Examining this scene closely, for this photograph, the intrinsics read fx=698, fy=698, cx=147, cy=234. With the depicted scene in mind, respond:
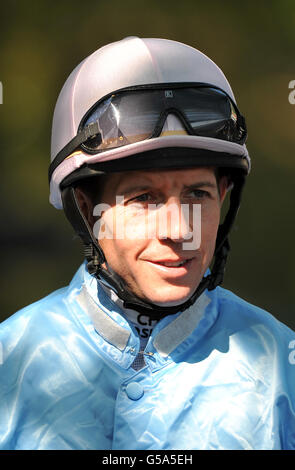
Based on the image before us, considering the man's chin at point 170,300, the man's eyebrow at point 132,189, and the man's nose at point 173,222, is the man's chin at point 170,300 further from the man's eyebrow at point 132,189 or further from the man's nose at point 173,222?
the man's eyebrow at point 132,189

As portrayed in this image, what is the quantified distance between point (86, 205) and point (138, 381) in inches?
24.8

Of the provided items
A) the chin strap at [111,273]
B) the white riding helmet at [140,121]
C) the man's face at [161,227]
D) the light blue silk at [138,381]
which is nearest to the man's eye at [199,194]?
the man's face at [161,227]

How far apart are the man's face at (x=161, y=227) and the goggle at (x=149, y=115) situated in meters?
0.12

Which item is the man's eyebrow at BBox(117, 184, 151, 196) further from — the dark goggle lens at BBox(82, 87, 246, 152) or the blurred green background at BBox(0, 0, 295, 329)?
the blurred green background at BBox(0, 0, 295, 329)

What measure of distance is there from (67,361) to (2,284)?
108 inches

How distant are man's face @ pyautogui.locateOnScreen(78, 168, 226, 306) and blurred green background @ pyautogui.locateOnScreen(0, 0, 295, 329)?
2.57 m

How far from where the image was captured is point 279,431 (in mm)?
2184

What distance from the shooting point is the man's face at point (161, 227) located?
2152 millimetres

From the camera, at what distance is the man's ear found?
2395 mm

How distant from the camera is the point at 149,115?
7.11 ft

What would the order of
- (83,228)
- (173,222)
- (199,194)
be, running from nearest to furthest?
(173,222) → (199,194) → (83,228)

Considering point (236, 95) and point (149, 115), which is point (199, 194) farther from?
point (236, 95)

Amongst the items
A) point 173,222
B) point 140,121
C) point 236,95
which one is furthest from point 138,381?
point 236,95

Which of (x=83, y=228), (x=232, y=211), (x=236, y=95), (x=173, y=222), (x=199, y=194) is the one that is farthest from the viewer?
(x=236, y=95)
